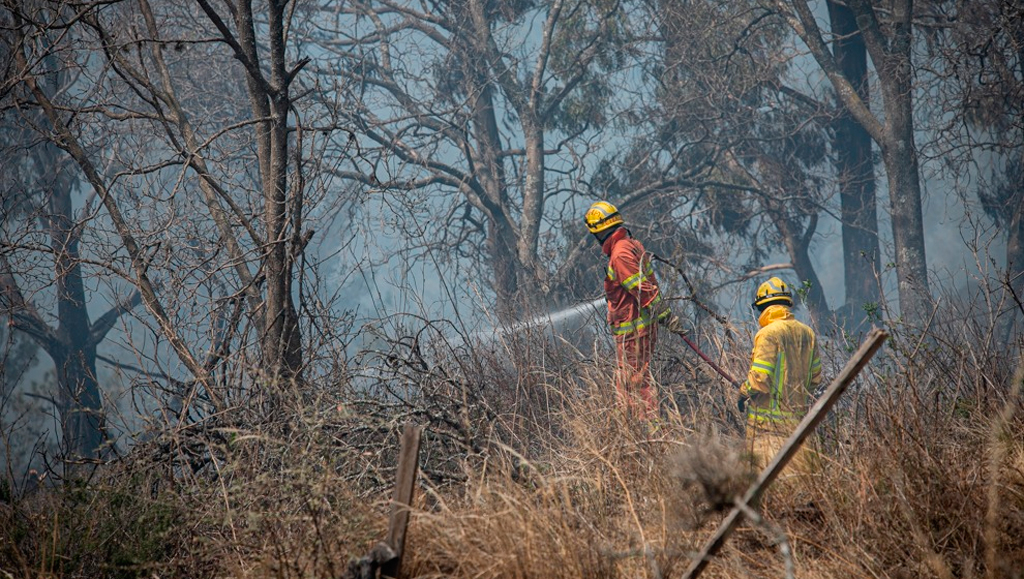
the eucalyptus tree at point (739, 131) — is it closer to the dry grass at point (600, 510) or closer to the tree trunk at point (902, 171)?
the tree trunk at point (902, 171)

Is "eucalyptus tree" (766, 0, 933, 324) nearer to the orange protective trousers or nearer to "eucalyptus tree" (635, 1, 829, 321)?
"eucalyptus tree" (635, 1, 829, 321)

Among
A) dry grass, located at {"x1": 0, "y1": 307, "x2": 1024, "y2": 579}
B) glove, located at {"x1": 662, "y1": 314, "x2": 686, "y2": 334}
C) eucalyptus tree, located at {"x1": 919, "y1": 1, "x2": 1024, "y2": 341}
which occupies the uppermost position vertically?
eucalyptus tree, located at {"x1": 919, "y1": 1, "x2": 1024, "y2": 341}

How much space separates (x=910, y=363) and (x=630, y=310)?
3234 mm

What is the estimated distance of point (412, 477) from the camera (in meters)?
2.70

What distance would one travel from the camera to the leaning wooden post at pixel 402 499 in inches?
105

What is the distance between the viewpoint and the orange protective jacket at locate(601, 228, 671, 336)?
21.0 feet

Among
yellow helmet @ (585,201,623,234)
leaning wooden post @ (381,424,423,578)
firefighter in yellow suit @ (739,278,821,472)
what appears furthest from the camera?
yellow helmet @ (585,201,623,234)

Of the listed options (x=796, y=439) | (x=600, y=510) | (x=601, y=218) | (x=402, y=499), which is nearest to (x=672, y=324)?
(x=601, y=218)

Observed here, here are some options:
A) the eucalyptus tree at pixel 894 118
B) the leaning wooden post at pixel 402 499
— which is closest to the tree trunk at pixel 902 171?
the eucalyptus tree at pixel 894 118

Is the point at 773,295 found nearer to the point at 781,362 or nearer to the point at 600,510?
the point at 781,362

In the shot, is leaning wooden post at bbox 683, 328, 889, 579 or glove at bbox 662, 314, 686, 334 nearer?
leaning wooden post at bbox 683, 328, 889, 579

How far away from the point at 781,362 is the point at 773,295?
54 cm

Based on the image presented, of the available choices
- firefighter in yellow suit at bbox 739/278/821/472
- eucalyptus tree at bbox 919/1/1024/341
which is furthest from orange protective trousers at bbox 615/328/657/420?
eucalyptus tree at bbox 919/1/1024/341

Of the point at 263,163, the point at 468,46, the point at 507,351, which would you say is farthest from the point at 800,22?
the point at 263,163
